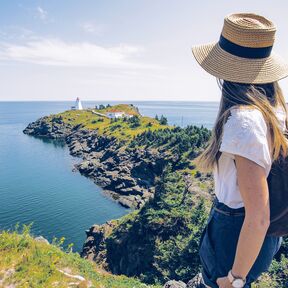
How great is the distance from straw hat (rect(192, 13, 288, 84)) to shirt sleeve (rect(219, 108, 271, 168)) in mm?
403

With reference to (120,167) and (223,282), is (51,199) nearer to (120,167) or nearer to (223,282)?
(120,167)

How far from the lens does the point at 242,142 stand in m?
2.25

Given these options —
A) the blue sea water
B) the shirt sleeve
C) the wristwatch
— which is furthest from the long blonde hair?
the blue sea water

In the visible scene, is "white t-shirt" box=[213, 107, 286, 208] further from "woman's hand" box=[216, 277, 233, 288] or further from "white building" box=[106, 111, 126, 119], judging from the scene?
"white building" box=[106, 111, 126, 119]

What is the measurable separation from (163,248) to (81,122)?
93.6 metres

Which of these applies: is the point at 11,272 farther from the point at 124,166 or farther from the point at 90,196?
the point at 124,166

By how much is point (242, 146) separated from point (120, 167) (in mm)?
62166

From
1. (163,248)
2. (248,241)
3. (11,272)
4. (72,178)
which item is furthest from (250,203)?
(72,178)

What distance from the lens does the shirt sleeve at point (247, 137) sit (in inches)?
88.4

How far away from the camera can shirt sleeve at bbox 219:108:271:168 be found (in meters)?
2.25

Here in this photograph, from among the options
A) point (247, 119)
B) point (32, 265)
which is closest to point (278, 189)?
point (247, 119)

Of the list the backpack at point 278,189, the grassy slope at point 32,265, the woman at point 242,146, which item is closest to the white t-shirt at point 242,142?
the woman at point 242,146

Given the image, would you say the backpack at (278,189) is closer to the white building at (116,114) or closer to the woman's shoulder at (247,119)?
the woman's shoulder at (247,119)

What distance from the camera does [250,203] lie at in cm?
229
